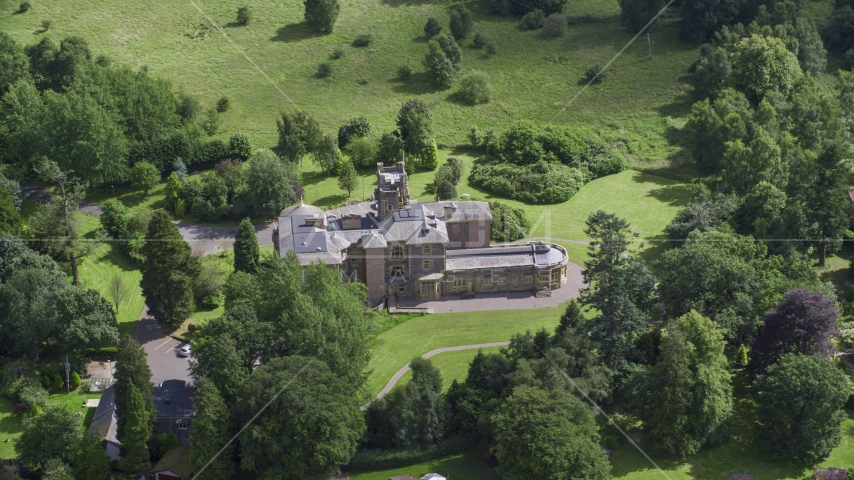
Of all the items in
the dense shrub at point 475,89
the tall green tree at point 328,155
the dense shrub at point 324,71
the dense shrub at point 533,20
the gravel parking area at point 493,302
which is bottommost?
the gravel parking area at point 493,302

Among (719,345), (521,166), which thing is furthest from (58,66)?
(719,345)

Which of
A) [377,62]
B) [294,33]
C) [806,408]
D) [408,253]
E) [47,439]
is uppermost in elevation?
[294,33]

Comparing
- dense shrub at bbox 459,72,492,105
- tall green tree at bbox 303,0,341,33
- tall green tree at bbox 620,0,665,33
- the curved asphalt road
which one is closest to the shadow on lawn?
tall green tree at bbox 303,0,341,33

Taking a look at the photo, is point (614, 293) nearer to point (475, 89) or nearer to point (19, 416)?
point (19, 416)

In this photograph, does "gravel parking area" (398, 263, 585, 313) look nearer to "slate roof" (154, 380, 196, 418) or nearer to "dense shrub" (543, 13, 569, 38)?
"slate roof" (154, 380, 196, 418)

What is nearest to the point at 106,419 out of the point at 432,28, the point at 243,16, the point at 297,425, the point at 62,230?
the point at 297,425

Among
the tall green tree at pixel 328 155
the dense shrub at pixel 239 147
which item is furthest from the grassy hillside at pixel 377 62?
the tall green tree at pixel 328 155

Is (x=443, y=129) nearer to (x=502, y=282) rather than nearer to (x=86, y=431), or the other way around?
(x=502, y=282)

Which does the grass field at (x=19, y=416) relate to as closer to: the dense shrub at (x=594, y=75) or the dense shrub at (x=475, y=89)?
the dense shrub at (x=475, y=89)
